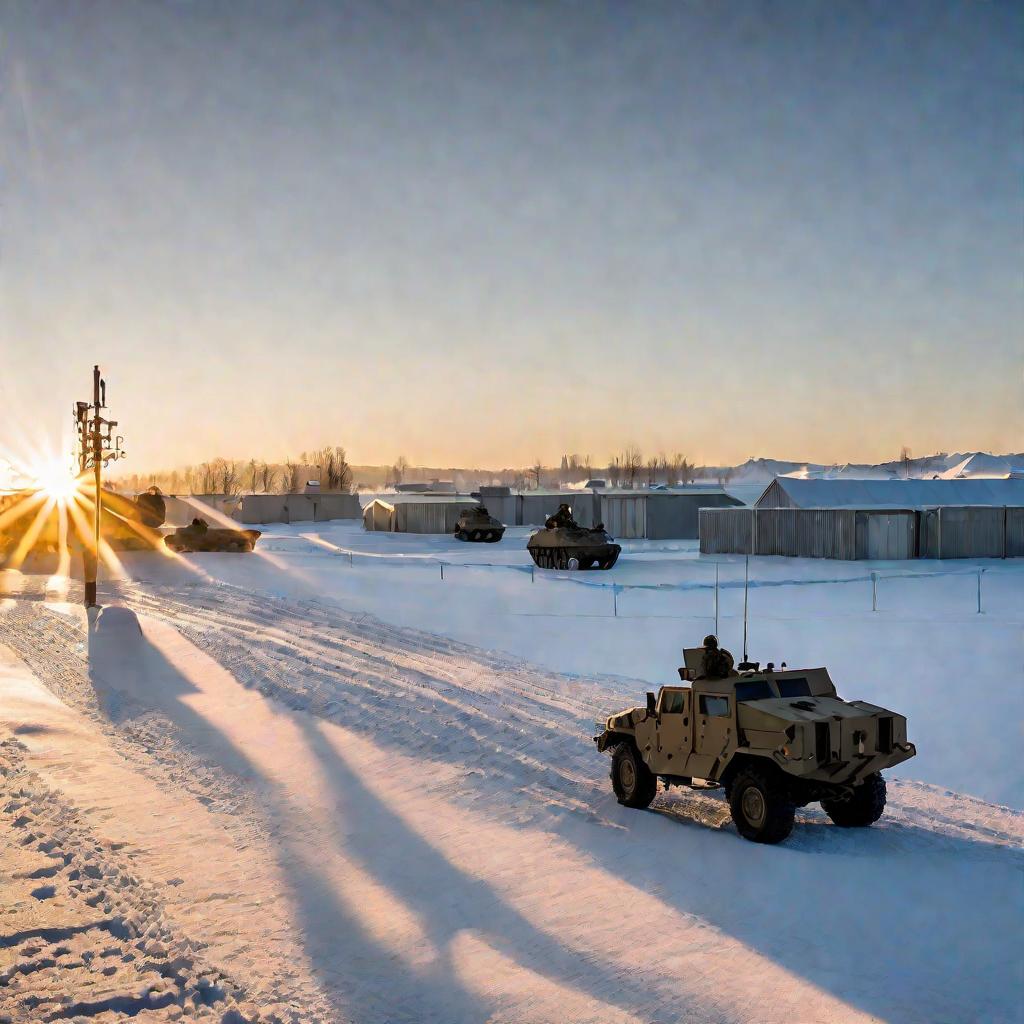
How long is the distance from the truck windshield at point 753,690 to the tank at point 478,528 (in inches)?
1918

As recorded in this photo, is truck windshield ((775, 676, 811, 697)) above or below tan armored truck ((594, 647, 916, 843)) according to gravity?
above

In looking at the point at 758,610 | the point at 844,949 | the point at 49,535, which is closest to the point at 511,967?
the point at 844,949

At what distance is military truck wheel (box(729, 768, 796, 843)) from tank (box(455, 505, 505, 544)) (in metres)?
49.2

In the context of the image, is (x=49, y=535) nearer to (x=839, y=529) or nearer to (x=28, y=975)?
(x=839, y=529)

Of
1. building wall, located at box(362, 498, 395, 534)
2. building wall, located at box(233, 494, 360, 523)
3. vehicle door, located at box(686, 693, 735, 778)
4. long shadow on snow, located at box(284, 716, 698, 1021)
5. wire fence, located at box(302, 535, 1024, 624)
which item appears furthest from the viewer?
building wall, located at box(233, 494, 360, 523)

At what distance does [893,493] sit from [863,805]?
122 ft

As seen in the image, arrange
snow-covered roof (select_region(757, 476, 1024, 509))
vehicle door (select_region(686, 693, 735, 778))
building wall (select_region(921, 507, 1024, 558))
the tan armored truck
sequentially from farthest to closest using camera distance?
snow-covered roof (select_region(757, 476, 1024, 509))
building wall (select_region(921, 507, 1024, 558))
vehicle door (select_region(686, 693, 735, 778))
the tan armored truck

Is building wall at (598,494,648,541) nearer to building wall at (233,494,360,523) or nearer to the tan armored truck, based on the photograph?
building wall at (233,494,360,523)

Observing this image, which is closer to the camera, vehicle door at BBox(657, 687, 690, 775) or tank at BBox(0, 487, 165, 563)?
vehicle door at BBox(657, 687, 690, 775)

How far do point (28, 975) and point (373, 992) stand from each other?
2247mm

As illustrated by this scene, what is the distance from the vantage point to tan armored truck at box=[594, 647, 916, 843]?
9.36 m

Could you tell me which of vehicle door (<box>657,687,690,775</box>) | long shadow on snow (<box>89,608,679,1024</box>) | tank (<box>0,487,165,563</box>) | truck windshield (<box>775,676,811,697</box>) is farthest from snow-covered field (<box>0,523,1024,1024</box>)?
tank (<box>0,487,165,563</box>)

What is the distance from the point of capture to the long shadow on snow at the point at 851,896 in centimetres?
716

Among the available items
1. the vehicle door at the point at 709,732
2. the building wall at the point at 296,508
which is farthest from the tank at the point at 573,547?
the building wall at the point at 296,508
